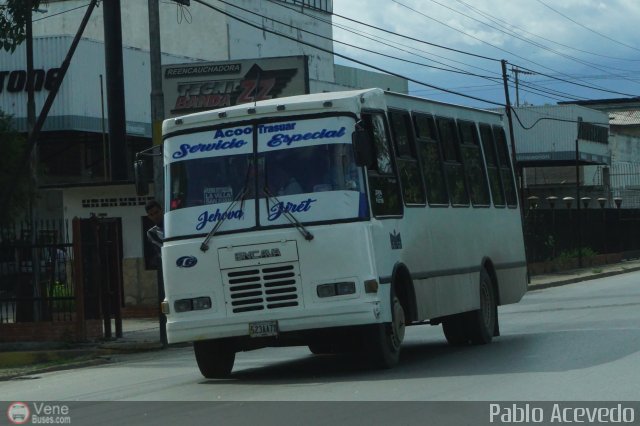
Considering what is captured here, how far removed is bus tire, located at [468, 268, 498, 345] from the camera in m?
17.2

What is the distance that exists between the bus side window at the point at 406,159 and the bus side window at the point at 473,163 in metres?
1.94

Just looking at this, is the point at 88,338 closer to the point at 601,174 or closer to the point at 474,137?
the point at 474,137

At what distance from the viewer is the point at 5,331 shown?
69.6 ft

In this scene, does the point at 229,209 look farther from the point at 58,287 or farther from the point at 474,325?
the point at 58,287

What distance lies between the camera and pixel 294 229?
44.3ft

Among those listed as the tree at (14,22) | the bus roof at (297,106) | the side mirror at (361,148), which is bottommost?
the side mirror at (361,148)

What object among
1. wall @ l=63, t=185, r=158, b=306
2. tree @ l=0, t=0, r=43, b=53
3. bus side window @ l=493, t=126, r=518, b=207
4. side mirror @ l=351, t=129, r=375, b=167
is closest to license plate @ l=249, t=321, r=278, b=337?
side mirror @ l=351, t=129, r=375, b=167

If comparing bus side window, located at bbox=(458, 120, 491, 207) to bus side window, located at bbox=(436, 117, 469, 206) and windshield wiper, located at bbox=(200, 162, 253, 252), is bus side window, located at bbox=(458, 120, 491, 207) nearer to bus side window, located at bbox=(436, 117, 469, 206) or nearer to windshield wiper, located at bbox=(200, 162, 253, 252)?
bus side window, located at bbox=(436, 117, 469, 206)

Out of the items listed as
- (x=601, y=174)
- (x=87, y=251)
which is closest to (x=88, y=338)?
(x=87, y=251)

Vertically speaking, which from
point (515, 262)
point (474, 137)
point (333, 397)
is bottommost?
point (333, 397)

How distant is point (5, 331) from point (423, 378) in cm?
1046

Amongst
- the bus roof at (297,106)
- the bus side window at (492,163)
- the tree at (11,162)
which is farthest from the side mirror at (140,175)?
the tree at (11,162)

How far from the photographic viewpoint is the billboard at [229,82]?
33688mm

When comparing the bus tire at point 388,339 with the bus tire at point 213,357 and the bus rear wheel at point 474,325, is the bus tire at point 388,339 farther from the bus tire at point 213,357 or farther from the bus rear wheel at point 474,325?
the bus rear wheel at point 474,325
